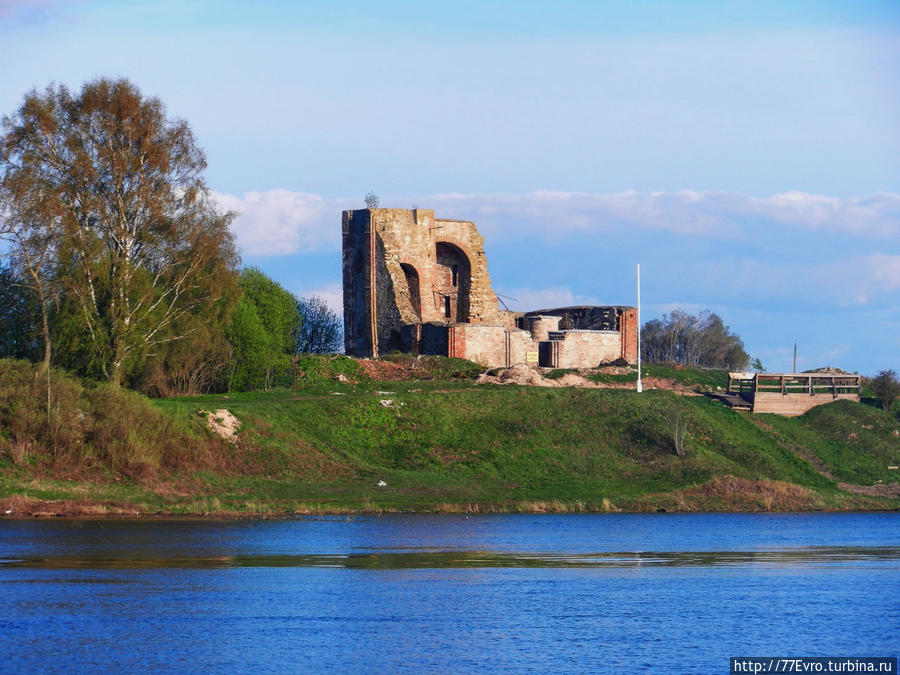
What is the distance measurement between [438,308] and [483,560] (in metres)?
38.1

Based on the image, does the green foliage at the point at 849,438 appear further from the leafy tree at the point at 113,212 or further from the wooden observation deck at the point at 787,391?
the leafy tree at the point at 113,212

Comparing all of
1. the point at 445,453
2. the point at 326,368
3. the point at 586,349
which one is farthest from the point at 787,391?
the point at 326,368

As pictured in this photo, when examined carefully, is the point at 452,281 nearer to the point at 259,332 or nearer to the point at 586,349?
the point at 586,349

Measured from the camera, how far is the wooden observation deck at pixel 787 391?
5556 cm

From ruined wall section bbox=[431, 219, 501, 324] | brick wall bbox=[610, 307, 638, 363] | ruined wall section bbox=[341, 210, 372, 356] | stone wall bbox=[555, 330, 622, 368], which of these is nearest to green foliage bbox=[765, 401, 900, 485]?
stone wall bbox=[555, 330, 622, 368]

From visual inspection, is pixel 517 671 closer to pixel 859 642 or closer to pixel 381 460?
pixel 859 642

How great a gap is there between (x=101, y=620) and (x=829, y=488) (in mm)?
35262

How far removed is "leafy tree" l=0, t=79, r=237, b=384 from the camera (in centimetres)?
3906

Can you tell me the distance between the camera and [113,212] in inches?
1609

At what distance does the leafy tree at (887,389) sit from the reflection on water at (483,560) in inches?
1281

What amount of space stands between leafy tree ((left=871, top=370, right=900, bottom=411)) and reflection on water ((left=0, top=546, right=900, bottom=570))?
107 ft

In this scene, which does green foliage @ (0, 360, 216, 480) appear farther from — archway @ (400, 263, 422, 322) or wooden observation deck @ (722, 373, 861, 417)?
wooden observation deck @ (722, 373, 861, 417)

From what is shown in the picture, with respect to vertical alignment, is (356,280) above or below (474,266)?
below

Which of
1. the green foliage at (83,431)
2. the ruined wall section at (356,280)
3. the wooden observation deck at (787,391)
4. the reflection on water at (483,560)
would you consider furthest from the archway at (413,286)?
the reflection on water at (483,560)
